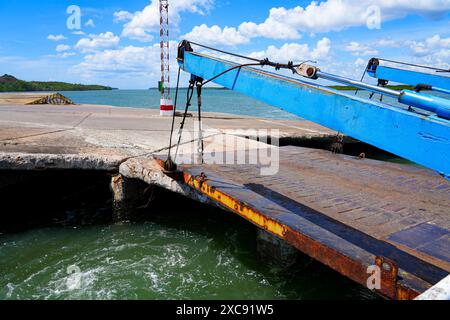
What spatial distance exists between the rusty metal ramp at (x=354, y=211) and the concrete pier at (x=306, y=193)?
10 millimetres

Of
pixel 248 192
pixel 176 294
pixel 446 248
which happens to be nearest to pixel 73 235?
pixel 176 294

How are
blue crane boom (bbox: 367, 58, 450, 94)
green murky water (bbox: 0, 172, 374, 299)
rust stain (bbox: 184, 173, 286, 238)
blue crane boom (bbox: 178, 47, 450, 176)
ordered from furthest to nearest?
blue crane boom (bbox: 367, 58, 450, 94) → green murky water (bbox: 0, 172, 374, 299) → rust stain (bbox: 184, 173, 286, 238) → blue crane boom (bbox: 178, 47, 450, 176)

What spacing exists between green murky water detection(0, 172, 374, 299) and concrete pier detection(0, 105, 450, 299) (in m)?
0.49

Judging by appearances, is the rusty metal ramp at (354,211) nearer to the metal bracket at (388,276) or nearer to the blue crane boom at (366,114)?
the metal bracket at (388,276)

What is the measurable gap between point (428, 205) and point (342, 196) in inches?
38.8

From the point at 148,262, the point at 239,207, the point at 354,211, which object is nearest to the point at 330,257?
the point at 354,211

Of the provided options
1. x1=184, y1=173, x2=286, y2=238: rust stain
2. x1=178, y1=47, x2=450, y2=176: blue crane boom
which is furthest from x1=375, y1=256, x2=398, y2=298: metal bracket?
x1=184, y1=173, x2=286, y2=238: rust stain

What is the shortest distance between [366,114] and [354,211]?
57.9 inches

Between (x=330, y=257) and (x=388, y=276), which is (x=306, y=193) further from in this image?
(x=388, y=276)

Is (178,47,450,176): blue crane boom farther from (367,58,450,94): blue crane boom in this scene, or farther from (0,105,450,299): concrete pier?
(367,58,450,94): blue crane boom

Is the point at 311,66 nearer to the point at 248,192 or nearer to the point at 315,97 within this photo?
the point at 315,97

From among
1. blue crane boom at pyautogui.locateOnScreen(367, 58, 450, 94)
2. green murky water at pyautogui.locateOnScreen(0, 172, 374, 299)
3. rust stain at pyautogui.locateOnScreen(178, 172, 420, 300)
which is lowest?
green murky water at pyautogui.locateOnScreen(0, 172, 374, 299)

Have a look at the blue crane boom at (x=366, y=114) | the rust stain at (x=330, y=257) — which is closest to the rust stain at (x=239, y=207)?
the rust stain at (x=330, y=257)

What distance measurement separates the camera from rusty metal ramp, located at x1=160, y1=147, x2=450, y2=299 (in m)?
2.54
